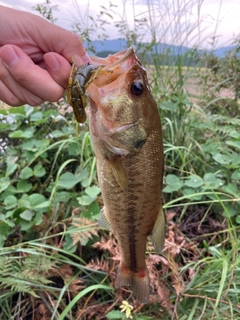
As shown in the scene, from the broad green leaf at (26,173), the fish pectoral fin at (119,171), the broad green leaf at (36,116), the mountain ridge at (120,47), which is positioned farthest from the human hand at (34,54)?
the mountain ridge at (120,47)

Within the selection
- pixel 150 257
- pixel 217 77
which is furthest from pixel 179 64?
pixel 150 257

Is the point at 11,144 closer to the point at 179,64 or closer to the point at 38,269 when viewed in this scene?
the point at 38,269

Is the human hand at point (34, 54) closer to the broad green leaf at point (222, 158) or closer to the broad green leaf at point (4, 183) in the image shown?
the broad green leaf at point (4, 183)

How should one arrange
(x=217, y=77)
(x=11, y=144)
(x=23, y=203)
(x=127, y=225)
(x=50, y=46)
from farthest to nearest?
(x=217, y=77), (x=11, y=144), (x=23, y=203), (x=127, y=225), (x=50, y=46)

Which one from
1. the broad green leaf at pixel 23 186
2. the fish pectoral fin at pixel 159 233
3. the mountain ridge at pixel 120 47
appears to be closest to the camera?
the fish pectoral fin at pixel 159 233

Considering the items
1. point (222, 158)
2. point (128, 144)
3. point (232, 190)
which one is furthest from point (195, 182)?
point (128, 144)

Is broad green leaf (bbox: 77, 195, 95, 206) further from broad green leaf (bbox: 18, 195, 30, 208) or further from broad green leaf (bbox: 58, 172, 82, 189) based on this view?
broad green leaf (bbox: 18, 195, 30, 208)

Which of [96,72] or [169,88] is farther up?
[96,72]

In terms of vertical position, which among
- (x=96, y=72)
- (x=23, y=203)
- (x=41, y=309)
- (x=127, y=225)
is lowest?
(x=41, y=309)
